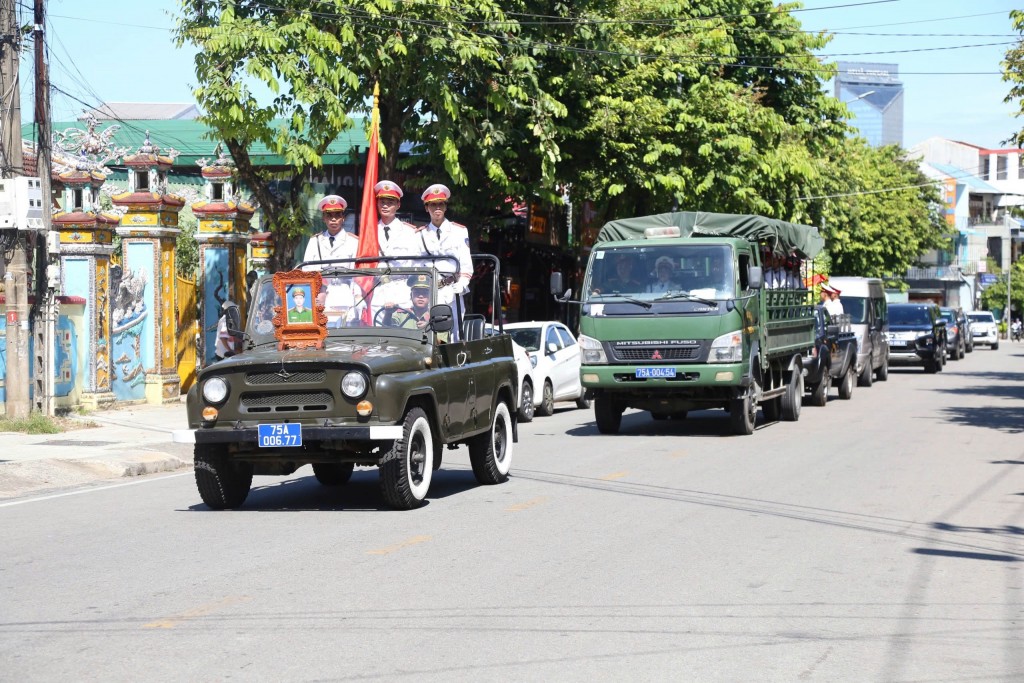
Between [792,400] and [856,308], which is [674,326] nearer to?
[792,400]

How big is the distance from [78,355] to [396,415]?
11857 mm

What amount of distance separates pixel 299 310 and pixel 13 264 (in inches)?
324

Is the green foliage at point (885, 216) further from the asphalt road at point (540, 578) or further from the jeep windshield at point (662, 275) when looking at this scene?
the asphalt road at point (540, 578)

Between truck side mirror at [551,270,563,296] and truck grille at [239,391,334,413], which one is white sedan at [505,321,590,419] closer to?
truck side mirror at [551,270,563,296]

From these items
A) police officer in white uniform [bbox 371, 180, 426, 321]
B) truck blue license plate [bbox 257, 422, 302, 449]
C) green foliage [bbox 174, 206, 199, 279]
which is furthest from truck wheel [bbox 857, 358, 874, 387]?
truck blue license plate [bbox 257, 422, 302, 449]

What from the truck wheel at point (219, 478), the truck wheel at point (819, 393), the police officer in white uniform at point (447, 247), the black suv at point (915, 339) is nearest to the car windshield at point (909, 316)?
the black suv at point (915, 339)

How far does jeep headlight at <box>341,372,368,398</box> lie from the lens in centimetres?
980

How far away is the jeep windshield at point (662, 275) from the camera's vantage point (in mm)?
17234

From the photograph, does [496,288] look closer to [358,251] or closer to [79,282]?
[358,251]

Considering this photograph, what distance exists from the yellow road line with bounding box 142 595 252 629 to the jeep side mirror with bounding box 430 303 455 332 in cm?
366

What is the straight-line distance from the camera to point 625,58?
29.2 meters

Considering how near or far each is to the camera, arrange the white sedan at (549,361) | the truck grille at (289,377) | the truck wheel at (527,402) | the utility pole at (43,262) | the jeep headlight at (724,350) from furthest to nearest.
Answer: the white sedan at (549,361)
the truck wheel at (527,402)
the utility pole at (43,262)
the jeep headlight at (724,350)
the truck grille at (289,377)

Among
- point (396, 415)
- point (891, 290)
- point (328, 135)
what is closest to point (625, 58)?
point (328, 135)

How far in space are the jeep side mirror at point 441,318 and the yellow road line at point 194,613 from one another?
366cm
